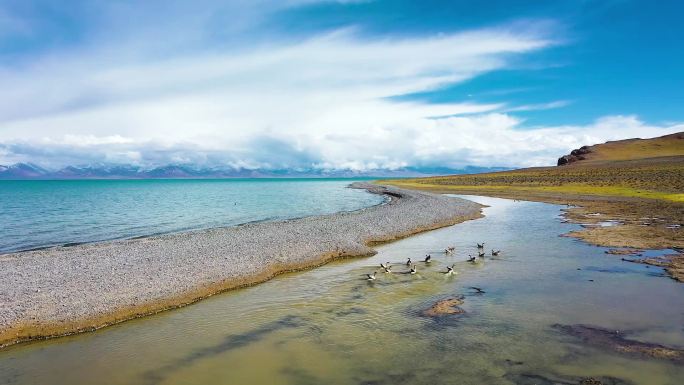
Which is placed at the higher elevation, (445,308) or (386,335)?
(445,308)

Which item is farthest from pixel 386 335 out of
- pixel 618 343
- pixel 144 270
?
pixel 144 270

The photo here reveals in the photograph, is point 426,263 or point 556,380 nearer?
point 556,380

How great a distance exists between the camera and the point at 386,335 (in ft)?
54.5

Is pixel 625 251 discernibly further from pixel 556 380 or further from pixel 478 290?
pixel 556 380

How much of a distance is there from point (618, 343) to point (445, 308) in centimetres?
681

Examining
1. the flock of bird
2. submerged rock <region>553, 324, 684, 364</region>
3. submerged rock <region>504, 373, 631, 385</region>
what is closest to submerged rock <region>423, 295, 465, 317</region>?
submerged rock <region>553, 324, 684, 364</region>

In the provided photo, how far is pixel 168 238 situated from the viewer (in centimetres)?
3897

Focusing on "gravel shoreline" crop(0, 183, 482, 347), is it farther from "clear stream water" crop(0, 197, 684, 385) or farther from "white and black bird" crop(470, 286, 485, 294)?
"white and black bird" crop(470, 286, 485, 294)

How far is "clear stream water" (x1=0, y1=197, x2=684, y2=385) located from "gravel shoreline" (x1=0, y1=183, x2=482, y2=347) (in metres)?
1.11

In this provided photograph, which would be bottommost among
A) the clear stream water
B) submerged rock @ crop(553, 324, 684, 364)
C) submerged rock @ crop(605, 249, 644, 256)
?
the clear stream water

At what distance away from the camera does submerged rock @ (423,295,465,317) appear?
1864 centimetres

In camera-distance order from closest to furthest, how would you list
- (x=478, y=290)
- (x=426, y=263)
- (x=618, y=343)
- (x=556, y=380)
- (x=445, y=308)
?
(x=556, y=380) → (x=618, y=343) → (x=445, y=308) → (x=478, y=290) → (x=426, y=263)

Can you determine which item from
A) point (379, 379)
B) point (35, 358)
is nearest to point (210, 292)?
point (35, 358)

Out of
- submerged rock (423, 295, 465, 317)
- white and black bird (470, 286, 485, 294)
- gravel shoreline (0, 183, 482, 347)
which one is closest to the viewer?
gravel shoreline (0, 183, 482, 347)
